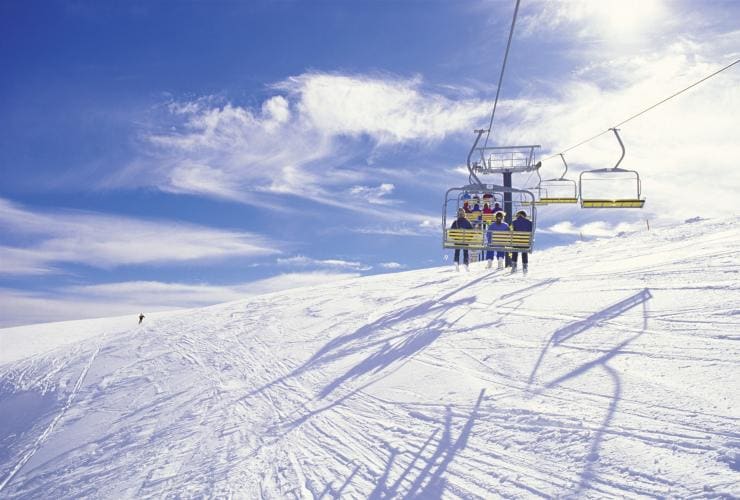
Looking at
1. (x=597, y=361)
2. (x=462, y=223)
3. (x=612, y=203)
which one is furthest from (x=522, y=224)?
(x=597, y=361)

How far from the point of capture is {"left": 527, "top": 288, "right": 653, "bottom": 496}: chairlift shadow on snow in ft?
16.3

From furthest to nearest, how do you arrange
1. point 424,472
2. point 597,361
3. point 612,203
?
point 612,203 → point 597,361 → point 424,472

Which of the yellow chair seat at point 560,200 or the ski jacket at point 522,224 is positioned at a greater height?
the yellow chair seat at point 560,200

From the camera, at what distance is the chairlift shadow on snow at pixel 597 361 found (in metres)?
4.97

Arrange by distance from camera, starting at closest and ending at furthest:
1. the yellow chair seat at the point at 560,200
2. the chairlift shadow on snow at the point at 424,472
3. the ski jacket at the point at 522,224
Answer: the chairlift shadow on snow at the point at 424,472 < the ski jacket at the point at 522,224 < the yellow chair seat at the point at 560,200

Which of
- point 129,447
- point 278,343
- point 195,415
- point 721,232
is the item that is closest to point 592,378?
point 195,415

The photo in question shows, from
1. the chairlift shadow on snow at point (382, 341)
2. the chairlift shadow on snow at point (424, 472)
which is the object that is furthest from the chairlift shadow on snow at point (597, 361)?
the chairlift shadow on snow at point (382, 341)

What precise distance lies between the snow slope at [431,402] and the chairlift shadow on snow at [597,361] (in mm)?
25

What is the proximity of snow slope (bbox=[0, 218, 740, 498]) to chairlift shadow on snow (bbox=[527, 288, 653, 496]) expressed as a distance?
25 mm

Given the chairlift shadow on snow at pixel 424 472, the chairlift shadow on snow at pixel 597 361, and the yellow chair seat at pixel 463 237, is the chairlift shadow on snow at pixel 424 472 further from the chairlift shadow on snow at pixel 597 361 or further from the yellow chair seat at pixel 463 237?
the yellow chair seat at pixel 463 237

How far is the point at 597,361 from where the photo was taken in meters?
7.46

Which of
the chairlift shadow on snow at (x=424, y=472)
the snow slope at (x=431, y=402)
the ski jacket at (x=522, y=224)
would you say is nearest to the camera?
the chairlift shadow on snow at (x=424, y=472)

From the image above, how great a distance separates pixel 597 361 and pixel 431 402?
2.41 m

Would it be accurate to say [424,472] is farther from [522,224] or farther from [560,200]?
[560,200]
